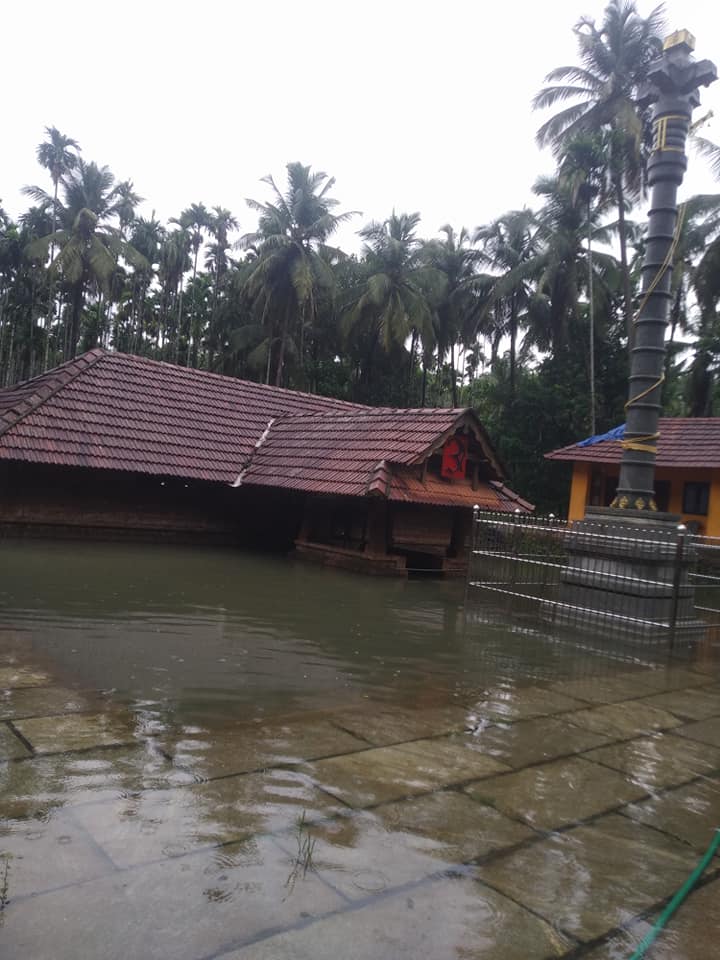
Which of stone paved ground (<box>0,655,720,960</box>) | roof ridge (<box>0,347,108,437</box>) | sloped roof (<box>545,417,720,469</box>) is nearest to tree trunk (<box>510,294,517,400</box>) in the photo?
sloped roof (<box>545,417,720,469</box>)

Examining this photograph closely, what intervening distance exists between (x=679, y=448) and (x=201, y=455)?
45.8 ft

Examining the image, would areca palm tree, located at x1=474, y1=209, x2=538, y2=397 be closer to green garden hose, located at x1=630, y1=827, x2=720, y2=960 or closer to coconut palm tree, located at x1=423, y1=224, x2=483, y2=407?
coconut palm tree, located at x1=423, y1=224, x2=483, y2=407

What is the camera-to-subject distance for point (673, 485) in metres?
22.5

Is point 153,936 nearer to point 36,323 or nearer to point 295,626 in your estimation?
point 295,626

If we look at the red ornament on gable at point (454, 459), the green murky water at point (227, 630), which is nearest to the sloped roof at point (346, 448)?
the red ornament on gable at point (454, 459)

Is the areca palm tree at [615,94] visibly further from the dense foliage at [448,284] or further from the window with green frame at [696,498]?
the window with green frame at [696,498]

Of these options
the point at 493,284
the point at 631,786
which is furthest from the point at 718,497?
the point at 631,786

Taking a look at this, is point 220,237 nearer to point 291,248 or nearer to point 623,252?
point 291,248

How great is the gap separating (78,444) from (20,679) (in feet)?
30.2

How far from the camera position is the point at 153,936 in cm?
227

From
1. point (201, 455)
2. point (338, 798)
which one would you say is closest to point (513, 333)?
point (201, 455)

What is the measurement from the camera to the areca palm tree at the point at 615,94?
25.0 metres

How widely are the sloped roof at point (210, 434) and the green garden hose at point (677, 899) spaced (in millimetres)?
8959

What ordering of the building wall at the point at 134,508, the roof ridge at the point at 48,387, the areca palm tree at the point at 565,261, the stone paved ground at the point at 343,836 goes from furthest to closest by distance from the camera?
the areca palm tree at the point at 565,261, the building wall at the point at 134,508, the roof ridge at the point at 48,387, the stone paved ground at the point at 343,836
